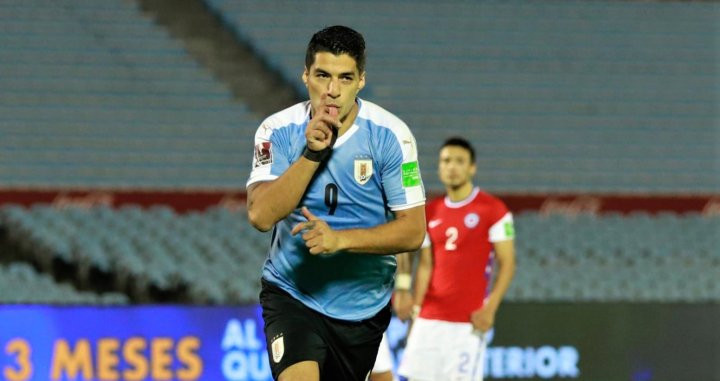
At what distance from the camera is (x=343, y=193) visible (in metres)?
3.86

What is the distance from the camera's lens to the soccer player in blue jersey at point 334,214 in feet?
11.9

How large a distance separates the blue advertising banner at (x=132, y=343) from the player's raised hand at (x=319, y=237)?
4.77 meters

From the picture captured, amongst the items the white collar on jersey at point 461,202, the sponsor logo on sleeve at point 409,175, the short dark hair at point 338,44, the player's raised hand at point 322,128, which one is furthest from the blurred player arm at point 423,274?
the player's raised hand at point 322,128

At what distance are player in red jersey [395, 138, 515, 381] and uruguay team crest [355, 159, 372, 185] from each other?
2.85 m

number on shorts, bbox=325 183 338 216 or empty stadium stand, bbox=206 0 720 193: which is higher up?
empty stadium stand, bbox=206 0 720 193

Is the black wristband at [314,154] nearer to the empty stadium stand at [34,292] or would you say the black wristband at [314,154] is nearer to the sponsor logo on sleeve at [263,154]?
the sponsor logo on sleeve at [263,154]

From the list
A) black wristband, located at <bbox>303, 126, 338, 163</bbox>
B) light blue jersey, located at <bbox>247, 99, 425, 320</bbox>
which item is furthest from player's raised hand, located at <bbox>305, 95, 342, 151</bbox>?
light blue jersey, located at <bbox>247, 99, 425, 320</bbox>

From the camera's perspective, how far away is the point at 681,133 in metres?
16.0

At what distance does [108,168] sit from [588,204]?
5667 millimetres

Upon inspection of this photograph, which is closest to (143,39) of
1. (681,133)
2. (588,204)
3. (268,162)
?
(588,204)

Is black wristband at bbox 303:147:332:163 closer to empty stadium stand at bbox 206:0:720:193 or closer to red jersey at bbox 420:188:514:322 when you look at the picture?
red jersey at bbox 420:188:514:322

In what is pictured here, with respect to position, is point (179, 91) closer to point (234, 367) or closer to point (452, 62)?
point (452, 62)

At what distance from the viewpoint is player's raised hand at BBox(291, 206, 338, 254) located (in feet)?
11.5

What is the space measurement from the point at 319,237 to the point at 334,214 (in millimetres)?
374
